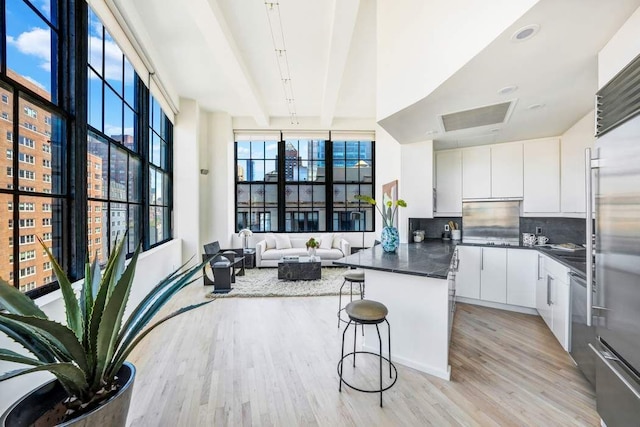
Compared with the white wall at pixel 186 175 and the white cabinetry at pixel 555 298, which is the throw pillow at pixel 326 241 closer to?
the white wall at pixel 186 175

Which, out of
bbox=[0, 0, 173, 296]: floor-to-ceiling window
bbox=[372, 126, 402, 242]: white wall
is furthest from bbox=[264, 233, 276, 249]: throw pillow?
bbox=[0, 0, 173, 296]: floor-to-ceiling window

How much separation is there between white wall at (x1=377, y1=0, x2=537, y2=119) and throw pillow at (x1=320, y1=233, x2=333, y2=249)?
3.83 metres

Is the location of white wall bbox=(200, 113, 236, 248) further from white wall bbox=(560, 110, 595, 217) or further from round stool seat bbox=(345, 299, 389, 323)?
white wall bbox=(560, 110, 595, 217)

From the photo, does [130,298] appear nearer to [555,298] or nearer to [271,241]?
[271,241]

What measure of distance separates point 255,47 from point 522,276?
461cm

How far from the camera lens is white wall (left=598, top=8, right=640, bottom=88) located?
1.37 metres

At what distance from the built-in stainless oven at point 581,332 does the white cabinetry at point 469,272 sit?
130cm

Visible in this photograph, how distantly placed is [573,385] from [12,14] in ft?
15.2

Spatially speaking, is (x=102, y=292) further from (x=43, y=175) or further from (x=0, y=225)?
(x=43, y=175)

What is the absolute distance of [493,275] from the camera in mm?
3408

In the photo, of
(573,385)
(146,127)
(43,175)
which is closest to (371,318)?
(573,385)

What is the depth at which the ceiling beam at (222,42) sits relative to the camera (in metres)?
2.67

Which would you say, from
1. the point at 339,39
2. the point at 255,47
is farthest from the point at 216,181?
the point at 339,39

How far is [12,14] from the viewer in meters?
1.66
